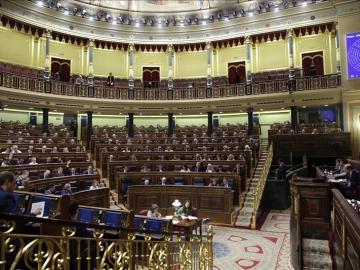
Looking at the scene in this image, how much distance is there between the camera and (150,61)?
20.1 m

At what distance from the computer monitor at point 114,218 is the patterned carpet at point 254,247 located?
7.85ft

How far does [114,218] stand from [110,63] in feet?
54.3

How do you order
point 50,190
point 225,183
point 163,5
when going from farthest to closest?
point 163,5, point 225,183, point 50,190

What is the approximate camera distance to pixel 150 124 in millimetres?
19750

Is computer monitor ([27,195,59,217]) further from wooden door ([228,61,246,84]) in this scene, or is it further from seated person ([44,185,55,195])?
wooden door ([228,61,246,84])

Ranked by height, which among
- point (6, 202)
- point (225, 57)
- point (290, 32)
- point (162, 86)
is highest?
point (290, 32)

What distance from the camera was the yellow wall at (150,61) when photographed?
20.0 meters

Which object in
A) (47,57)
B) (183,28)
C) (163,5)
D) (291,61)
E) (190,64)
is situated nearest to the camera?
(47,57)

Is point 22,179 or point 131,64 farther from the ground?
point 131,64

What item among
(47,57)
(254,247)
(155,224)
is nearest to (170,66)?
Answer: (47,57)

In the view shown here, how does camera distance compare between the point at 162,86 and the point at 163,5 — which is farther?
the point at 163,5

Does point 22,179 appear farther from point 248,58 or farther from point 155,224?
point 248,58

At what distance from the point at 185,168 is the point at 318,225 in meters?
6.72

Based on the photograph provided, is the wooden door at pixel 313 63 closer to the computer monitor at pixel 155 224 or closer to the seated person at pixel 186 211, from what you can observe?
the seated person at pixel 186 211
